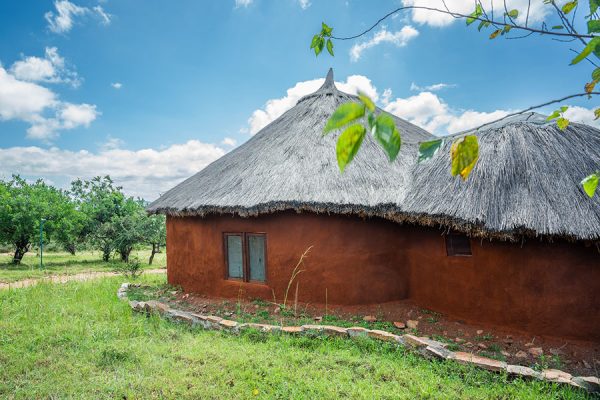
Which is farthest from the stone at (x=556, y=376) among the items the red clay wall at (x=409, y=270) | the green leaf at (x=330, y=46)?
the green leaf at (x=330, y=46)

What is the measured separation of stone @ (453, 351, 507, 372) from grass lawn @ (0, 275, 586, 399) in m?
0.10

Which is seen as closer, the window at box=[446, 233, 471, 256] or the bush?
the window at box=[446, 233, 471, 256]

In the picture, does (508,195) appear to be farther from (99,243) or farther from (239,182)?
(99,243)

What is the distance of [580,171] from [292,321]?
5.05m

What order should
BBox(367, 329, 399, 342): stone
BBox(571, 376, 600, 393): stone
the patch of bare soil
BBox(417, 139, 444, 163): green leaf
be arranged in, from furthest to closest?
BBox(367, 329, 399, 342): stone → the patch of bare soil → BBox(571, 376, 600, 393): stone → BBox(417, 139, 444, 163): green leaf

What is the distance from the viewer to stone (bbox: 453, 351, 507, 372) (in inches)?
163

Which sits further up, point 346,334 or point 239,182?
point 239,182

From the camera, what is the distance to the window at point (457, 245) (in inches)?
243

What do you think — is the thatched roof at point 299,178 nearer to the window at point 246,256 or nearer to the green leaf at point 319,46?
the window at point 246,256

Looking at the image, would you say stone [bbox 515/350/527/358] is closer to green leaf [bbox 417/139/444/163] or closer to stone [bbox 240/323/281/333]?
stone [bbox 240/323/281/333]

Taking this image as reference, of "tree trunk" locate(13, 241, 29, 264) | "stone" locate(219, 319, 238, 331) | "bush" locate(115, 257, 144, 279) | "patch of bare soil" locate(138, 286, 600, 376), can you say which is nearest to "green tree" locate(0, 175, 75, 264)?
"tree trunk" locate(13, 241, 29, 264)

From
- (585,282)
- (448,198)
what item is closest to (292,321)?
(448,198)

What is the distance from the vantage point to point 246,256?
24.7ft

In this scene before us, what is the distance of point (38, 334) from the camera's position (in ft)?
18.1
